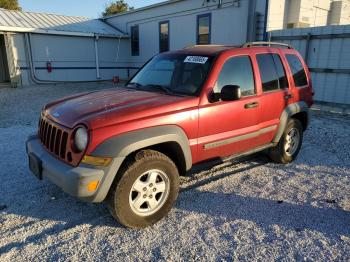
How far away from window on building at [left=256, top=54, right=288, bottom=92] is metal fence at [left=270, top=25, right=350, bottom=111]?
5.33 metres

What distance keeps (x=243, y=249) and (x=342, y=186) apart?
7.39ft

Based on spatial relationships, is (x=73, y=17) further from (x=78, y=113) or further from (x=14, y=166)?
(x=78, y=113)

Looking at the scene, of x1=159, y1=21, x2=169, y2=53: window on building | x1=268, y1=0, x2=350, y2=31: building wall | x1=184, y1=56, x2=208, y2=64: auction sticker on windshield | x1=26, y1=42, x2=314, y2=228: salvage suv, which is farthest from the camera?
x1=159, y1=21, x2=169, y2=53: window on building

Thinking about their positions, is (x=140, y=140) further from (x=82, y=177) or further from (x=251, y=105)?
(x=251, y=105)

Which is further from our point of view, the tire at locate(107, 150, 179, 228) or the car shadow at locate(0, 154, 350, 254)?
the car shadow at locate(0, 154, 350, 254)

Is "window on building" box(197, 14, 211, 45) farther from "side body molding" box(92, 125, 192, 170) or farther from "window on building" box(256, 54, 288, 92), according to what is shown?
"side body molding" box(92, 125, 192, 170)

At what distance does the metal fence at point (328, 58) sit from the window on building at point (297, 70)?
15.2ft

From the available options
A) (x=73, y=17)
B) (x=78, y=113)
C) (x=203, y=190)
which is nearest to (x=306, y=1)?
(x=203, y=190)

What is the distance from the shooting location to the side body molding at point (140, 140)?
9.34 feet

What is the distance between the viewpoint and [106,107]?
3260 mm

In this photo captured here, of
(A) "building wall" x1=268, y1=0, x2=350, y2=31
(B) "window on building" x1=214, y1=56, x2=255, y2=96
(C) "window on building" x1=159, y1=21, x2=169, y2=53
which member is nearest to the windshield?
(B) "window on building" x1=214, y1=56, x2=255, y2=96

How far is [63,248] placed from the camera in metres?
2.89

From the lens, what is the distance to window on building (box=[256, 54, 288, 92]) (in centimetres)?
429

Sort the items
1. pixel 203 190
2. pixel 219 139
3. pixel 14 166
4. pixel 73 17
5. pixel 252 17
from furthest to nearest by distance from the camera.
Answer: pixel 73 17 < pixel 252 17 < pixel 14 166 < pixel 203 190 < pixel 219 139
